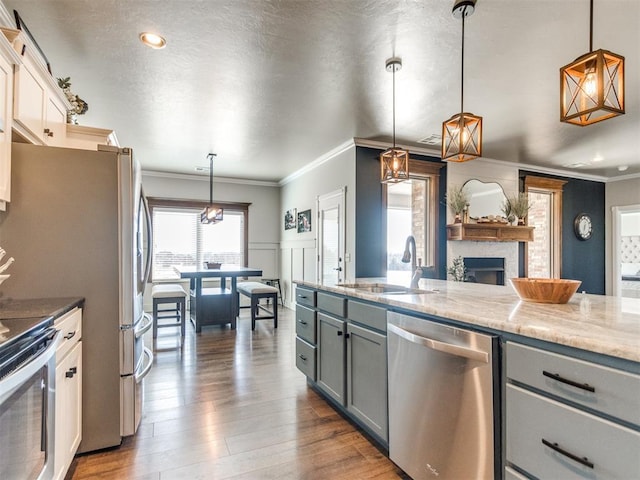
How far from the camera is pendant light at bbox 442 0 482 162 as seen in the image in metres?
2.02

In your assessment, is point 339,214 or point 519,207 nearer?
point 339,214

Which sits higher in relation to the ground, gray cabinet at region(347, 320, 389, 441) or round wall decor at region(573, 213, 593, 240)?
round wall decor at region(573, 213, 593, 240)

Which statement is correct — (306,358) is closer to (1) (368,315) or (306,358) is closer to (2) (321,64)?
(1) (368,315)

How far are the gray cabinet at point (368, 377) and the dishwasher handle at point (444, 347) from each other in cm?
22

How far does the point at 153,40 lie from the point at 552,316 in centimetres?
281

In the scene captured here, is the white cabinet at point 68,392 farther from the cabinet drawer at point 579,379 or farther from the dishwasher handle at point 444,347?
the cabinet drawer at point 579,379

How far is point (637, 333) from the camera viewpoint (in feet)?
3.73

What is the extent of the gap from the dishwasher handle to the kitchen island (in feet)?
0.09

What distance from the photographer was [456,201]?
5.23 meters

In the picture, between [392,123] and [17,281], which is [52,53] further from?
→ [392,123]

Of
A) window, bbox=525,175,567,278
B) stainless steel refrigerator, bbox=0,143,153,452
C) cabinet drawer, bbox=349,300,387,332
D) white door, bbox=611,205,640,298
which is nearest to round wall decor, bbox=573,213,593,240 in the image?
window, bbox=525,175,567,278

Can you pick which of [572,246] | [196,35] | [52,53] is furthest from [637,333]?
[572,246]

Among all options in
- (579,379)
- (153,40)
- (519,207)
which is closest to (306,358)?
(579,379)

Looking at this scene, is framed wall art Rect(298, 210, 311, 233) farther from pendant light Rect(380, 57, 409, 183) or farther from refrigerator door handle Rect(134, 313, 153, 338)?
refrigerator door handle Rect(134, 313, 153, 338)
